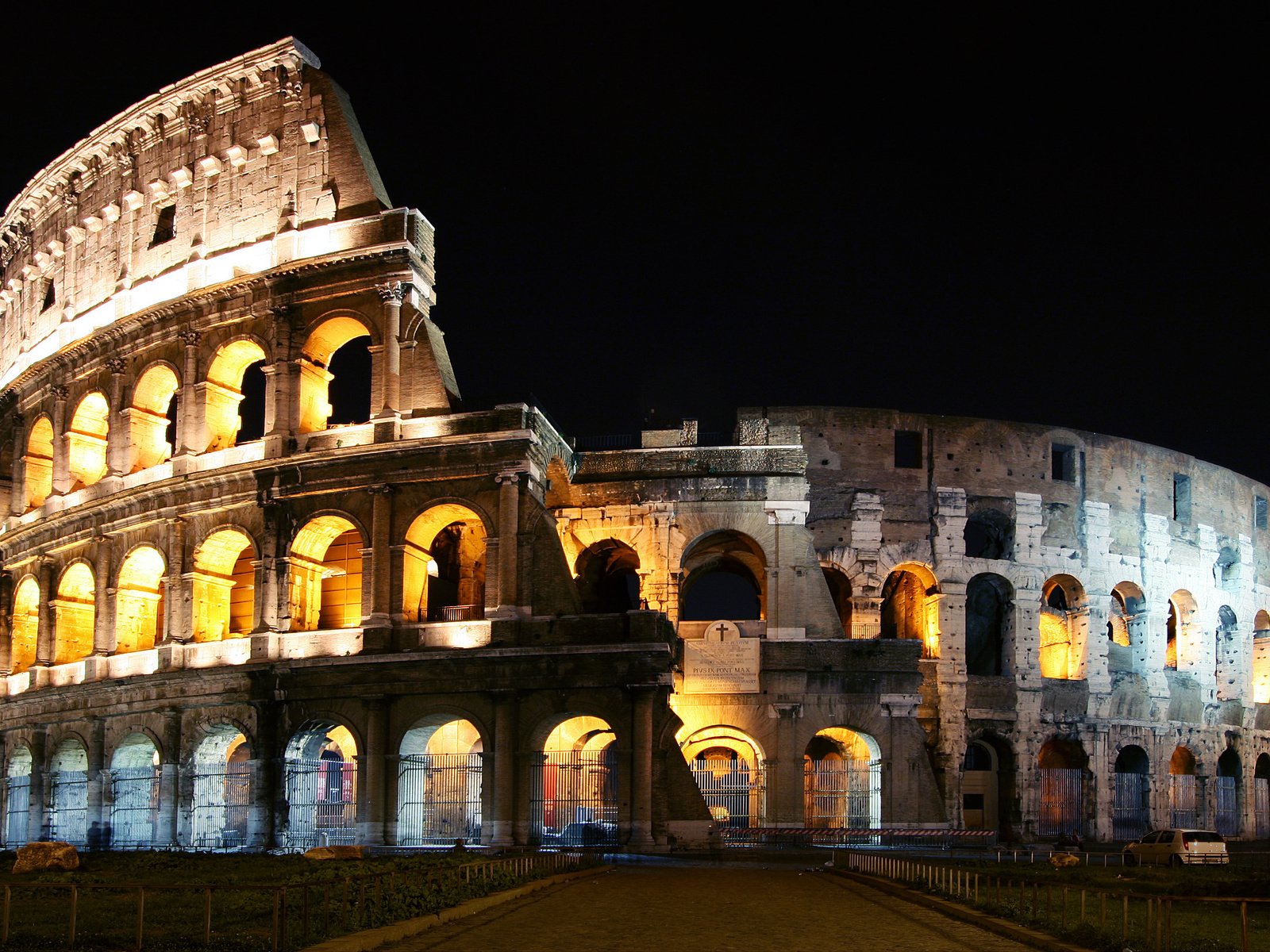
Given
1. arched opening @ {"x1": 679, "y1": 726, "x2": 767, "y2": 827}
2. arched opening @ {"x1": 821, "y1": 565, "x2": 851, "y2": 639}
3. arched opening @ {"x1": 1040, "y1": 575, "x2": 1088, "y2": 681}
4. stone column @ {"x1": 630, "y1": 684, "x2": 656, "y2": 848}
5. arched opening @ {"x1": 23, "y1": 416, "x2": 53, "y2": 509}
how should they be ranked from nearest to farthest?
1. stone column @ {"x1": 630, "y1": 684, "x2": 656, "y2": 848}
2. arched opening @ {"x1": 679, "y1": 726, "x2": 767, "y2": 827}
3. arched opening @ {"x1": 821, "y1": 565, "x2": 851, "y2": 639}
4. arched opening @ {"x1": 1040, "y1": 575, "x2": 1088, "y2": 681}
5. arched opening @ {"x1": 23, "y1": 416, "x2": 53, "y2": 509}

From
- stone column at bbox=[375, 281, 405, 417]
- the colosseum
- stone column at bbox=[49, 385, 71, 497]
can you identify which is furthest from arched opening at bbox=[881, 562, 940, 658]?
stone column at bbox=[49, 385, 71, 497]

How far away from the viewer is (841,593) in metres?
33.0

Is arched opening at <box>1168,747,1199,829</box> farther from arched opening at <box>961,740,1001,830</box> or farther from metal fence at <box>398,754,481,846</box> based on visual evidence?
metal fence at <box>398,754,481,846</box>

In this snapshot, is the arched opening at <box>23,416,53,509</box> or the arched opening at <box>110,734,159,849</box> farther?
the arched opening at <box>23,416,53,509</box>

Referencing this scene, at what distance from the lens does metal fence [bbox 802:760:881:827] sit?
94.9 ft

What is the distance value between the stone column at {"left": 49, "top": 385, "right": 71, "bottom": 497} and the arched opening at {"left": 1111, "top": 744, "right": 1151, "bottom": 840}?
84.9 ft

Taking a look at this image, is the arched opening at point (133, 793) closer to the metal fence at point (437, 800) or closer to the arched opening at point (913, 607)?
the metal fence at point (437, 800)

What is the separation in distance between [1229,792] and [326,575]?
23.9 metres

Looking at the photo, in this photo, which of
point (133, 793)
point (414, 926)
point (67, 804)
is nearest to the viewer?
point (414, 926)

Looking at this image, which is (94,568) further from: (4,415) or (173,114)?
(173,114)

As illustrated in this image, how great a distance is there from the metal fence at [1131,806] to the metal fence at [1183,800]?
0.97 meters

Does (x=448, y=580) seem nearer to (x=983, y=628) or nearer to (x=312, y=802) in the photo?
(x=312, y=802)

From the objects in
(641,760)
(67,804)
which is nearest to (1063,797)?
(641,760)

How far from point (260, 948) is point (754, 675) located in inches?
762
